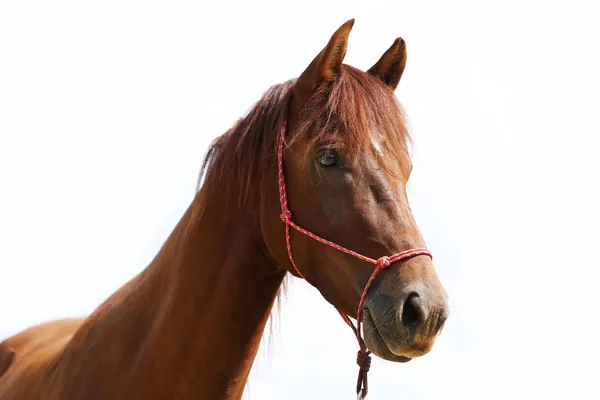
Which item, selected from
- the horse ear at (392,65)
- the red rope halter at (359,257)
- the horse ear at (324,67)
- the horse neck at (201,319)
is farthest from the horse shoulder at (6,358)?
the horse ear at (392,65)

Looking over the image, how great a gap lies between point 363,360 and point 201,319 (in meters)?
0.89

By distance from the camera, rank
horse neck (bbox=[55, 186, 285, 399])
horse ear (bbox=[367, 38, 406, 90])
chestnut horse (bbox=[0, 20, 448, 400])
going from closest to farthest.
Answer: chestnut horse (bbox=[0, 20, 448, 400])
horse neck (bbox=[55, 186, 285, 399])
horse ear (bbox=[367, 38, 406, 90])

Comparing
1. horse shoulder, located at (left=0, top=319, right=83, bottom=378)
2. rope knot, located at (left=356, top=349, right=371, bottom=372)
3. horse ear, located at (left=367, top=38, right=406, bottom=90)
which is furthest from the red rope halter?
horse shoulder, located at (left=0, top=319, right=83, bottom=378)

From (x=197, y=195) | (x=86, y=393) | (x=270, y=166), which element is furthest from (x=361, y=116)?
(x=86, y=393)

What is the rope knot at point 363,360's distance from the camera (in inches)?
130

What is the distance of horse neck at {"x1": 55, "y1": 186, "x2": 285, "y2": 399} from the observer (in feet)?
11.8

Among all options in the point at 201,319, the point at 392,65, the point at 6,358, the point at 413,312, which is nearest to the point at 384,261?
the point at 413,312

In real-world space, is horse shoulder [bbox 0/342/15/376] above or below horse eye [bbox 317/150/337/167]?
below

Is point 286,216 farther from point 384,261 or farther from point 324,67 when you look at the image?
point 324,67

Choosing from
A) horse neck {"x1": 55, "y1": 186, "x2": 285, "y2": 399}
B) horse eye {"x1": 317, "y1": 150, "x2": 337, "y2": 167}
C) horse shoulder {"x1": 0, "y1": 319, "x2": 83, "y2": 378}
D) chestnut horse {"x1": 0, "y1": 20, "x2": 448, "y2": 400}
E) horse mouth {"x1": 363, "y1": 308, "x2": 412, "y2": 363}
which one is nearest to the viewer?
horse mouth {"x1": 363, "y1": 308, "x2": 412, "y2": 363}

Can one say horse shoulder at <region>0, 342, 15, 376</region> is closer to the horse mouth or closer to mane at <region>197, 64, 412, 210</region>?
mane at <region>197, 64, 412, 210</region>

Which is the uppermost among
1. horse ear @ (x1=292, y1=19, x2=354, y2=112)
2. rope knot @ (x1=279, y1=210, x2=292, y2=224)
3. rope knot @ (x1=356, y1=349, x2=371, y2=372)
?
horse ear @ (x1=292, y1=19, x2=354, y2=112)

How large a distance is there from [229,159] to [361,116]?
2.65ft

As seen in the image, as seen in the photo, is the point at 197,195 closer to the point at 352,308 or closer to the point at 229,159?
the point at 229,159
